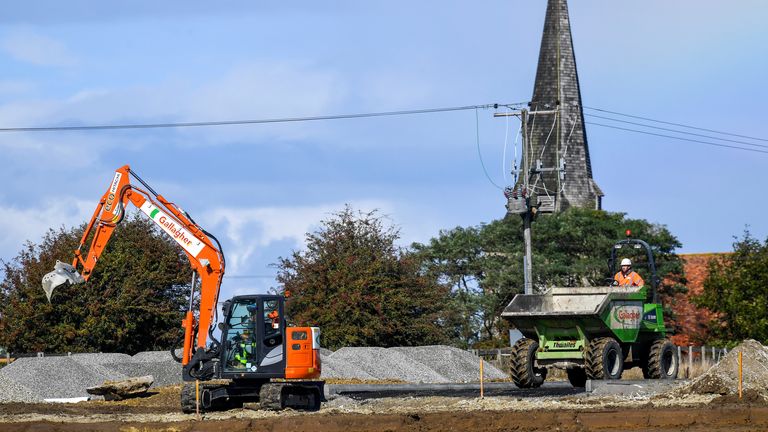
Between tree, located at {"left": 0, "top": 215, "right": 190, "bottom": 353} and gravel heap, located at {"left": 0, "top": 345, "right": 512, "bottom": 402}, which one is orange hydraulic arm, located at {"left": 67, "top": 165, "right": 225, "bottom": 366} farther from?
tree, located at {"left": 0, "top": 215, "right": 190, "bottom": 353}

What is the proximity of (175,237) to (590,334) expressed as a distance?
347 inches

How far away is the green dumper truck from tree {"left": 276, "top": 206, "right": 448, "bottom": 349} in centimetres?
2173

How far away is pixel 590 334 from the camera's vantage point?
27.0 metres

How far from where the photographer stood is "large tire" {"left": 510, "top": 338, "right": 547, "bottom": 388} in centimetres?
2762

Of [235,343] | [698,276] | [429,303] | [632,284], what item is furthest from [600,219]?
[235,343]

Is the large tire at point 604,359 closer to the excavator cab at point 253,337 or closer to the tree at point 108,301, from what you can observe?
the excavator cab at point 253,337

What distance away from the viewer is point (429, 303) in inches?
2046

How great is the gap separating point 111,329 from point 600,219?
35316mm

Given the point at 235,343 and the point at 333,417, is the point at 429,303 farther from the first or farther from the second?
the point at 333,417

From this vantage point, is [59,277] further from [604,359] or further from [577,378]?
[577,378]

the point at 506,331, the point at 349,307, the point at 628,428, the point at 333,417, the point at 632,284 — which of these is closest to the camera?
the point at 628,428

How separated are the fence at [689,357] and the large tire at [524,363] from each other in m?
5.15

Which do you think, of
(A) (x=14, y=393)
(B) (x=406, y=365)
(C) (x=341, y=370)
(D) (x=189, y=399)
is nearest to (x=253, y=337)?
(D) (x=189, y=399)

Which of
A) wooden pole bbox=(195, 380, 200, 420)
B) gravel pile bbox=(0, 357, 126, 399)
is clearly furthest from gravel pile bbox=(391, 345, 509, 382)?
wooden pole bbox=(195, 380, 200, 420)
